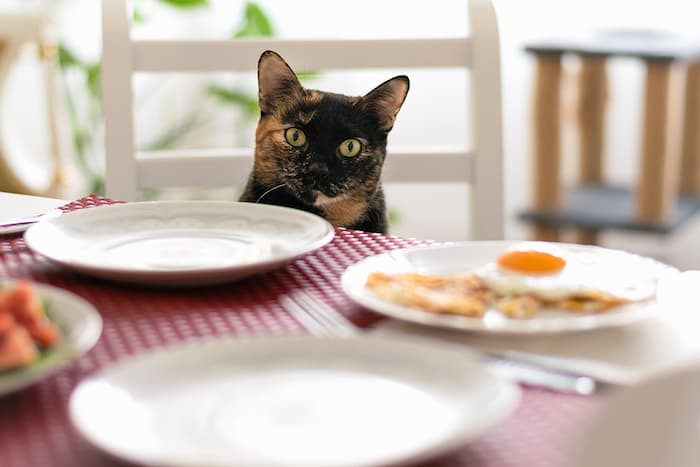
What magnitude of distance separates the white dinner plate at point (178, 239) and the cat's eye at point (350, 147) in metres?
0.36

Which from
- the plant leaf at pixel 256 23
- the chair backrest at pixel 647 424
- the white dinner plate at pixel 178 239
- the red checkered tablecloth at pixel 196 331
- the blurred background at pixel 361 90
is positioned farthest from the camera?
the blurred background at pixel 361 90

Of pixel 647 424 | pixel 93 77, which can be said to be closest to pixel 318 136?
pixel 647 424

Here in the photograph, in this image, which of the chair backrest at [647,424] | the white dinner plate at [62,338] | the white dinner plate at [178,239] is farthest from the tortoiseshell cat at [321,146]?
the chair backrest at [647,424]

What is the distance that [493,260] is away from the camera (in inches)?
39.6

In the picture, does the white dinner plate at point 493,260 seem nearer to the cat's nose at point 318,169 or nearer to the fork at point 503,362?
the fork at point 503,362

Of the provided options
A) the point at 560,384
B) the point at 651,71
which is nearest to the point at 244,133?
the point at 651,71

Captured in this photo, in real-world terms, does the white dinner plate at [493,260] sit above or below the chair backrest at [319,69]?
below

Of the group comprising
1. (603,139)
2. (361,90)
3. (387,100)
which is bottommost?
(603,139)

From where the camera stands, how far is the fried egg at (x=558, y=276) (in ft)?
2.82

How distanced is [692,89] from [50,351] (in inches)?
111

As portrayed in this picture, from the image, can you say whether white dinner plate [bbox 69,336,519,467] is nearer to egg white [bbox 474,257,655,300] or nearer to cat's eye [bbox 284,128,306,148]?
egg white [bbox 474,257,655,300]

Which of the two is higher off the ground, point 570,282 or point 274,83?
point 274,83

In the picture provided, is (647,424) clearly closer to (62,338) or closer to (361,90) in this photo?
(62,338)

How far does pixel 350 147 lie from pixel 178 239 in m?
0.47
